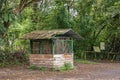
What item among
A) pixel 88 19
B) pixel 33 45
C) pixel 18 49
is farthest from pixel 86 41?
pixel 33 45

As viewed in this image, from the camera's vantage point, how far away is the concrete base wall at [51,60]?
62.1ft

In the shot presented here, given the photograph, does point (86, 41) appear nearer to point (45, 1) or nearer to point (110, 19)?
point (110, 19)

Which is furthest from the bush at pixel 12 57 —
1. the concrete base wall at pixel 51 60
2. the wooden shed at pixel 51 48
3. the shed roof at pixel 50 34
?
the shed roof at pixel 50 34

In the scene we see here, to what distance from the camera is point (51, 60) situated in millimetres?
18953

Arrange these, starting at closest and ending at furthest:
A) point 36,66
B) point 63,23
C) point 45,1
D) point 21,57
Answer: point 36,66 → point 21,57 → point 63,23 → point 45,1

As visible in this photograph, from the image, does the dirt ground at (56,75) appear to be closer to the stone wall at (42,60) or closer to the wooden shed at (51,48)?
the stone wall at (42,60)

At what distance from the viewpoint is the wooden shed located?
748 inches

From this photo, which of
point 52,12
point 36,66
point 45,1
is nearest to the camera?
point 36,66

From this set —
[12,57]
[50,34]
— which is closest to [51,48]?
[50,34]

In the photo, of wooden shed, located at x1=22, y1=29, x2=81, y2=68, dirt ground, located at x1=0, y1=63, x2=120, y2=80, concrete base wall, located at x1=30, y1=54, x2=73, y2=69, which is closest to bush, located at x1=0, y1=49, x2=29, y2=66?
wooden shed, located at x1=22, y1=29, x2=81, y2=68

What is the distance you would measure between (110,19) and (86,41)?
3092 millimetres

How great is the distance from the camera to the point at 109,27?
95.0ft

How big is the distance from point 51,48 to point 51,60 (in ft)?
2.53

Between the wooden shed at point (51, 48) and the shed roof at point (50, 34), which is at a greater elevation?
the shed roof at point (50, 34)
